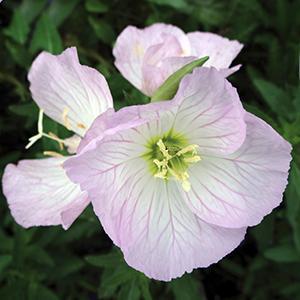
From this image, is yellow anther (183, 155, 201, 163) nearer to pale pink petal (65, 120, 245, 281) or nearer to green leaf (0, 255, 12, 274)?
pale pink petal (65, 120, 245, 281)

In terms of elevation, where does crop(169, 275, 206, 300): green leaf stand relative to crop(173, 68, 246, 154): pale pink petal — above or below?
below

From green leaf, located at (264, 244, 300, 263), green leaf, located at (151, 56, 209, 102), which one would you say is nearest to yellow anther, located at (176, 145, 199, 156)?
green leaf, located at (151, 56, 209, 102)

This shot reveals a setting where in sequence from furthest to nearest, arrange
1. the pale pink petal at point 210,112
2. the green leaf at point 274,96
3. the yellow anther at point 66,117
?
the green leaf at point 274,96, the yellow anther at point 66,117, the pale pink petal at point 210,112

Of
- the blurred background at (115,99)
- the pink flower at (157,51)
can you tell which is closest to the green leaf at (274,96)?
the blurred background at (115,99)

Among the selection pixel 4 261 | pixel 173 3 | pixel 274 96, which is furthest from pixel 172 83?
pixel 173 3

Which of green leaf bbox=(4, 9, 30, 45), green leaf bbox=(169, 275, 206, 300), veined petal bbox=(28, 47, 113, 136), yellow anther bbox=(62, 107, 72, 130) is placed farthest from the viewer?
green leaf bbox=(4, 9, 30, 45)

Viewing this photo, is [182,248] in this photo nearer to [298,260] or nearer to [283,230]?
[298,260]

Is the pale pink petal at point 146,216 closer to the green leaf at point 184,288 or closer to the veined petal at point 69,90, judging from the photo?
the veined petal at point 69,90
